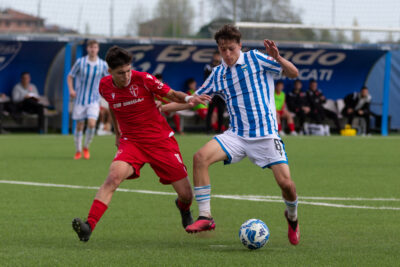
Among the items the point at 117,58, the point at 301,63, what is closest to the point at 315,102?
the point at 301,63

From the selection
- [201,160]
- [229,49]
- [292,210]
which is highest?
[229,49]

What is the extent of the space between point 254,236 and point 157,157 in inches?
47.6

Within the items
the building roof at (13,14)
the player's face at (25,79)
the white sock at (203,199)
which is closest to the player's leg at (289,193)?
the white sock at (203,199)

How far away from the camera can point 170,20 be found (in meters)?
27.1

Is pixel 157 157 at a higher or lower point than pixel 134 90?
lower

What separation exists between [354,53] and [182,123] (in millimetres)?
6193

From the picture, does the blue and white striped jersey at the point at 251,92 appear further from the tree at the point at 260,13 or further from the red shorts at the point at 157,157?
the tree at the point at 260,13

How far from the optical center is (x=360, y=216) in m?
7.27

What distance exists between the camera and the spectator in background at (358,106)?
22984 millimetres

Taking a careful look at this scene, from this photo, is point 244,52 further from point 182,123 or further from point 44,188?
point 182,123

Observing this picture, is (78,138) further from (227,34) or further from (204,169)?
(227,34)

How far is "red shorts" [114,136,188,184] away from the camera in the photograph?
614 centimetres

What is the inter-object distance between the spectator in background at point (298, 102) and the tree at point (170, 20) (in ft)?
18.3

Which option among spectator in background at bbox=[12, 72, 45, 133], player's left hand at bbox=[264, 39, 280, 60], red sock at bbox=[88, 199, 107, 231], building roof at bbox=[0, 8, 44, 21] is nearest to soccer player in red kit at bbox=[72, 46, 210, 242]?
red sock at bbox=[88, 199, 107, 231]
